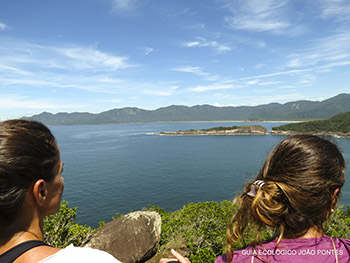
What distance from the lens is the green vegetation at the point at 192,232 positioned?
10.3 meters

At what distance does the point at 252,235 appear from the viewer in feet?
7.86

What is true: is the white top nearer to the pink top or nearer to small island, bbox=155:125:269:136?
the pink top

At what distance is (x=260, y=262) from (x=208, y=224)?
1301cm

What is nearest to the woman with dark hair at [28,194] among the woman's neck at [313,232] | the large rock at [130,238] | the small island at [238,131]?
the woman's neck at [313,232]

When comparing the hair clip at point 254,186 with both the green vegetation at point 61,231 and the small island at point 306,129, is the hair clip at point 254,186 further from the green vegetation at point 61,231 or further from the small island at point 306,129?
the small island at point 306,129

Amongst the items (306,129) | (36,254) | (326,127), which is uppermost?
(36,254)

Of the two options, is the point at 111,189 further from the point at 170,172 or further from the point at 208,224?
the point at 208,224

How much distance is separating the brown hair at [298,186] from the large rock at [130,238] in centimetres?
1027

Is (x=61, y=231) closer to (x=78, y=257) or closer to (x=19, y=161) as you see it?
(x=19, y=161)

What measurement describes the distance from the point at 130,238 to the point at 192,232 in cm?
389

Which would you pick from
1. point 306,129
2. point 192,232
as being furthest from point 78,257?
point 306,129

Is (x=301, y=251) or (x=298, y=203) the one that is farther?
(x=298, y=203)

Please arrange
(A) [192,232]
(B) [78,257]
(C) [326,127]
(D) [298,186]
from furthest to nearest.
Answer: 1. (C) [326,127]
2. (A) [192,232]
3. (D) [298,186]
4. (B) [78,257]

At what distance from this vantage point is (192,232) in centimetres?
1319
